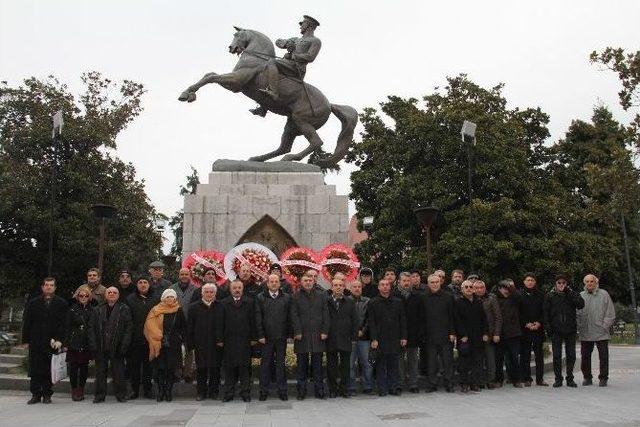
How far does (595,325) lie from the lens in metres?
10.1

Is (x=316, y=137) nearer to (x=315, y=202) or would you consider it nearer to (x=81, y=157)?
(x=315, y=202)

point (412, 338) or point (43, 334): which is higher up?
point (43, 334)

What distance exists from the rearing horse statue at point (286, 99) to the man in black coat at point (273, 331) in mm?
5471

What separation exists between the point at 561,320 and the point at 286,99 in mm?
7009

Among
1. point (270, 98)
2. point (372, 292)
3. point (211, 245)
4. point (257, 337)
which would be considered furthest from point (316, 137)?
point (257, 337)

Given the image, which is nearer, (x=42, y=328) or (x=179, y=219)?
(x=42, y=328)

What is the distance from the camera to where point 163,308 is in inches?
349

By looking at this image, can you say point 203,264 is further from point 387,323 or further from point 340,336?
point 387,323

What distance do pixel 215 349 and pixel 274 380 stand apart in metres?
1.11

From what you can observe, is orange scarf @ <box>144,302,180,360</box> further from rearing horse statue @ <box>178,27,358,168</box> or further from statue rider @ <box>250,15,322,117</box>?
statue rider @ <box>250,15,322,117</box>

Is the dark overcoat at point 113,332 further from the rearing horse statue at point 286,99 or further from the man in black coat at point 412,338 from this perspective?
the rearing horse statue at point 286,99

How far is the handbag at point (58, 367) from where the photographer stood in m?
8.48

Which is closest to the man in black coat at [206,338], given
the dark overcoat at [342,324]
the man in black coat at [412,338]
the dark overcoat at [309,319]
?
the dark overcoat at [309,319]

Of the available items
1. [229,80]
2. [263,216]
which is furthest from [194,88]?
[263,216]
